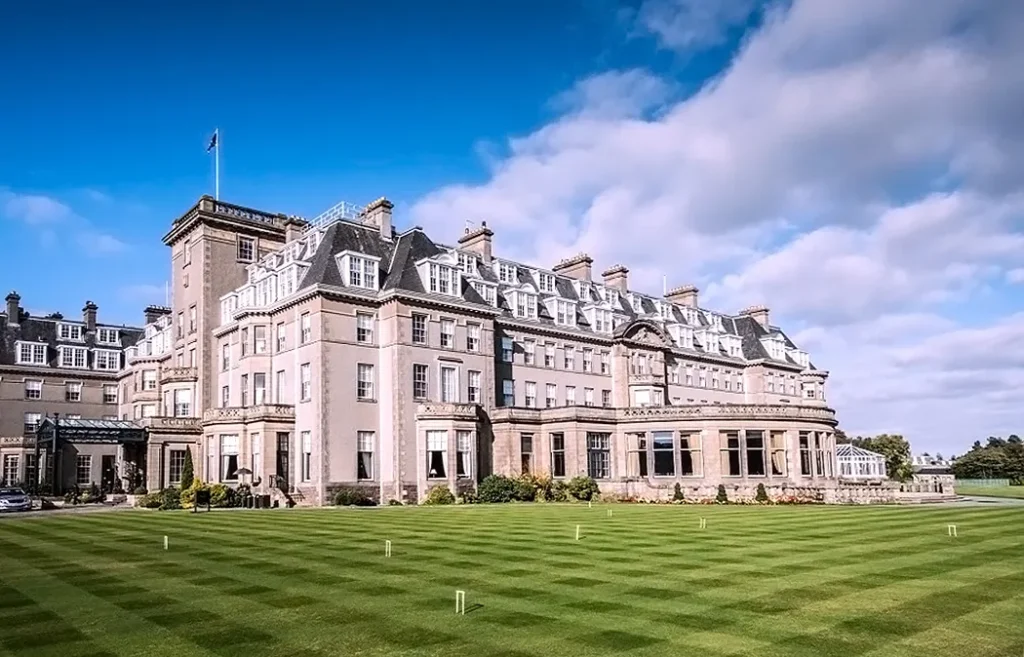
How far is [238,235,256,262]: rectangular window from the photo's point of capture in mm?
61031

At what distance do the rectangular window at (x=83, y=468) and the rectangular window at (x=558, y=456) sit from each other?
132 feet

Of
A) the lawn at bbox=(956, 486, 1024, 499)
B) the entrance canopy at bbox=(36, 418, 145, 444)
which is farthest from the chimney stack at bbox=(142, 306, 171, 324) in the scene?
the lawn at bbox=(956, 486, 1024, 499)

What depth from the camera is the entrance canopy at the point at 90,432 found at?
53.9m

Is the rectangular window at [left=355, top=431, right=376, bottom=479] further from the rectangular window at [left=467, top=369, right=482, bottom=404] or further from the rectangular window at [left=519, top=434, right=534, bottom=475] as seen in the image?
the rectangular window at [left=519, top=434, right=534, bottom=475]

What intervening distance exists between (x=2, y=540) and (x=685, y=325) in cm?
6214

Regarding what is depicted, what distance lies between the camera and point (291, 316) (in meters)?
51.5

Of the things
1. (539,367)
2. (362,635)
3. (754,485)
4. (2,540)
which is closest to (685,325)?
(539,367)

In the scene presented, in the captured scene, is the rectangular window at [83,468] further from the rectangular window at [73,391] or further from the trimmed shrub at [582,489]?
the trimmed shrub at [582,489]

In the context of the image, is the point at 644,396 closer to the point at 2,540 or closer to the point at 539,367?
the point at 539,367

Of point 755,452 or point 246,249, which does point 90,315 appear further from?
point 755,452

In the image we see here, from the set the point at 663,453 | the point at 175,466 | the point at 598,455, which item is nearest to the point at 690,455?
the point at 663,453

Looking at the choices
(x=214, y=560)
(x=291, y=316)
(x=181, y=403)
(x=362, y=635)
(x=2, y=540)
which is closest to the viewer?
(x=362, y=635)

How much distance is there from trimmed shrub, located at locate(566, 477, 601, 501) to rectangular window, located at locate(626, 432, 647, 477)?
4.20m

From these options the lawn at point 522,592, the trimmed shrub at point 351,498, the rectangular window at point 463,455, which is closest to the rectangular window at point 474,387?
the rectangular window at point 463,455
